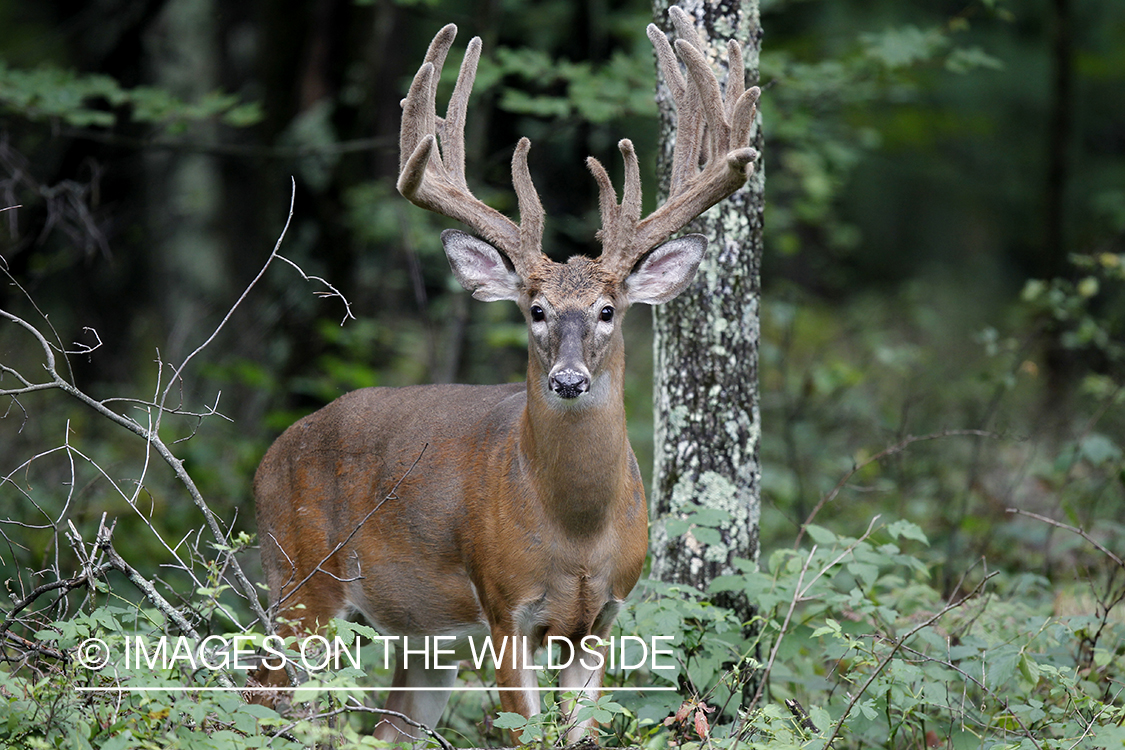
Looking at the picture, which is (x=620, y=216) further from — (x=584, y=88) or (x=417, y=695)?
(x=584, y=88)

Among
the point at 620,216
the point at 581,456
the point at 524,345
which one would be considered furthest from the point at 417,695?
the point at 524,345

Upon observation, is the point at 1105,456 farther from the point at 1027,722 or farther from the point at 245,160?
the point at 245,160

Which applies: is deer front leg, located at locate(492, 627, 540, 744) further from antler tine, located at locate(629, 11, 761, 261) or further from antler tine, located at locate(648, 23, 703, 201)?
antler tine, located at locate(648, 23, 703, 201)

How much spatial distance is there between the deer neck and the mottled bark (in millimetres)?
538

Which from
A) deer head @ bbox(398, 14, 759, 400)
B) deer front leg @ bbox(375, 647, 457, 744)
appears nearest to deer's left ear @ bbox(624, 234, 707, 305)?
deer head @ bbox(398, 14, 759, 400)

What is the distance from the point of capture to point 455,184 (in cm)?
464

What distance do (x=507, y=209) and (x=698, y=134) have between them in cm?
521

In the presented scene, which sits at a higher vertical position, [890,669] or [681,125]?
[681,125]

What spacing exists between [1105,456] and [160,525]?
6135 millimetres

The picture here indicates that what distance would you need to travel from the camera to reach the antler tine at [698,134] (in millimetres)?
4219

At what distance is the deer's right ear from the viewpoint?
451 cm

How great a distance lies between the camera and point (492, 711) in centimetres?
465

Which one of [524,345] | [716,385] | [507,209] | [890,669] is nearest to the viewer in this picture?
[890,669]

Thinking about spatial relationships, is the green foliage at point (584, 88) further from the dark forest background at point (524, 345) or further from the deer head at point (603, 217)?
the deer head at point (603, 217)
